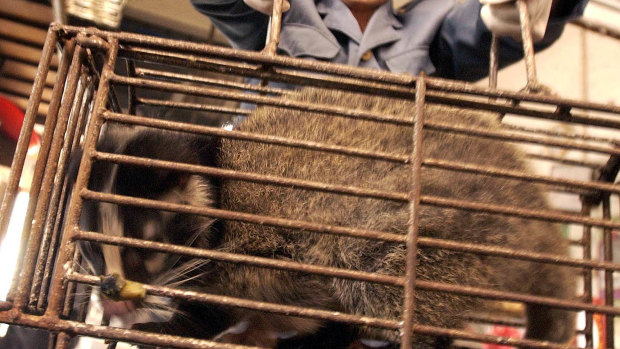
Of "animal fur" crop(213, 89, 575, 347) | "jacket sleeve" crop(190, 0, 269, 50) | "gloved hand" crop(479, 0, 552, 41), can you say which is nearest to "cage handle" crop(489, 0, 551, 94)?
"gloved hand" crop(479, 0, 552, 41)

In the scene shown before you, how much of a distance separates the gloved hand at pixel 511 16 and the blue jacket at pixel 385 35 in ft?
0.99

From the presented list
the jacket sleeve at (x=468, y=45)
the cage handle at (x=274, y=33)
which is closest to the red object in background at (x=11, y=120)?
the cage handle at (x=274, y=33)

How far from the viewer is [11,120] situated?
1.20 meters

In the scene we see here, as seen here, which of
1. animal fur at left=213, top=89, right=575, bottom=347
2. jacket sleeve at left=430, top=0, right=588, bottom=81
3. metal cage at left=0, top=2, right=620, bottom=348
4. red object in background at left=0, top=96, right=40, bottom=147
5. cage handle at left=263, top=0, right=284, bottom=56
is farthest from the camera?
red object in background at left=0, top=96, right=40, bottom=147

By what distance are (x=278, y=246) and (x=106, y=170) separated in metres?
0.30

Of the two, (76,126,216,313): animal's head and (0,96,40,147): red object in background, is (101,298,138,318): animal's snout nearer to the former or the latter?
(76,126,216,313): animal's head

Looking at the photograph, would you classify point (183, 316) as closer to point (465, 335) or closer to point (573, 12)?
point (465, 335)

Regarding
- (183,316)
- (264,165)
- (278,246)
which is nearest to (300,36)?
(264,165)

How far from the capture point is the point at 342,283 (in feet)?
2.48

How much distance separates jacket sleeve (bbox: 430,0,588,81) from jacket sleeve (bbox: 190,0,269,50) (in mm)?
456

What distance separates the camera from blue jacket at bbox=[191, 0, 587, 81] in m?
1.09

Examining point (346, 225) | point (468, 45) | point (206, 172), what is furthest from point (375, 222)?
point (468, 45)

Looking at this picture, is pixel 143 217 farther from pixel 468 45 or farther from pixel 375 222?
pixel 468 45

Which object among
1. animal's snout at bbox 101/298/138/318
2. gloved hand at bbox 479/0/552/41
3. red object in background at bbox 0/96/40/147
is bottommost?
animal's snout at bbox 101/298/138/318
